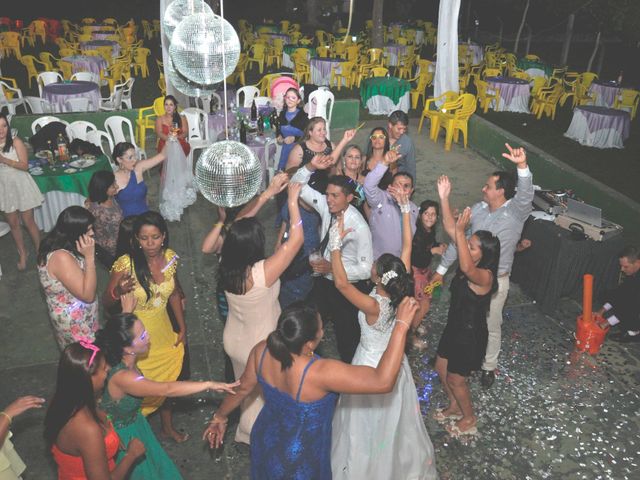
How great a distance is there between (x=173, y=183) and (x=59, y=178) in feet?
3.75

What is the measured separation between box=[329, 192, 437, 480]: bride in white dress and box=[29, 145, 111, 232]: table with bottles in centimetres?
340

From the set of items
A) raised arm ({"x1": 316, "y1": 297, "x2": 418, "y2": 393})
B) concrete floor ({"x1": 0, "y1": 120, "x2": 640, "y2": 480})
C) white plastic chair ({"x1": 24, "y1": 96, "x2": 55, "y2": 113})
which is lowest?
concrete floor ({"x1": 0, "y1": 120, "x2": 640, "y2": 480})

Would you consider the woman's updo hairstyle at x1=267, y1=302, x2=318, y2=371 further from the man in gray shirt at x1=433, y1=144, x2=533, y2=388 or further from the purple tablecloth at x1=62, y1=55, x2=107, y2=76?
the purple tablecloth at x1=62, y1=55, x2=107, y2=76

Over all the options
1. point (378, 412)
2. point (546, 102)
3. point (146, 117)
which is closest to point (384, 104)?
point (546, 102)

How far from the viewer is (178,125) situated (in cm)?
606

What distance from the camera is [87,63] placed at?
10.9 metres

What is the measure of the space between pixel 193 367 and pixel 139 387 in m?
1.71

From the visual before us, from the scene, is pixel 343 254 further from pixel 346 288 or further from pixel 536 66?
pixel 536 66

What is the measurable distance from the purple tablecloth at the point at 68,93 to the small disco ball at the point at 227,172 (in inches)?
246

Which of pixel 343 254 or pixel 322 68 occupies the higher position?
pixel 322 68

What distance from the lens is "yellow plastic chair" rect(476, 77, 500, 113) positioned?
10.6 meters

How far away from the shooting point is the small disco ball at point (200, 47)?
12.2ft

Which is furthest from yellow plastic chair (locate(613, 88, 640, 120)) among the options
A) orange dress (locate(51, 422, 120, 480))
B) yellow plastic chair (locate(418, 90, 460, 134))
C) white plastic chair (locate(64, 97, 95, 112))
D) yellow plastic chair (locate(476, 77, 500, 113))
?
orange dress (locate(51, 422, 120, 480))

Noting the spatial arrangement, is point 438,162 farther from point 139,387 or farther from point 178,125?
point 139,387
